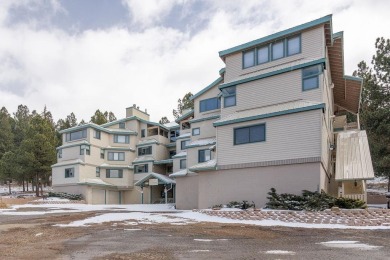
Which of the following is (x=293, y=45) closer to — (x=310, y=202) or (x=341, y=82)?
(x=341, y=82)

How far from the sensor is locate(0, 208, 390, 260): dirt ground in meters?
8.16

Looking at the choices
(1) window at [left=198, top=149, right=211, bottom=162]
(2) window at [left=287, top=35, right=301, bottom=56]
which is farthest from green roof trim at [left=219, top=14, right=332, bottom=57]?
(1) window at [left=198, top=149, right=211, bottom=162]

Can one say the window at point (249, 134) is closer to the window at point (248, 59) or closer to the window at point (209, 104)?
→ the window at point (248, 59)

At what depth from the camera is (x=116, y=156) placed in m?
47.8

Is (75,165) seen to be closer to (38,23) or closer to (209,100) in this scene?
(209,100)

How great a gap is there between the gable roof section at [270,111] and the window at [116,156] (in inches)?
1144

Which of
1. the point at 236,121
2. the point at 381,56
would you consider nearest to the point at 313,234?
the point at 236,121

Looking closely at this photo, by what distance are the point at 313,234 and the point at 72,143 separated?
39765 mm

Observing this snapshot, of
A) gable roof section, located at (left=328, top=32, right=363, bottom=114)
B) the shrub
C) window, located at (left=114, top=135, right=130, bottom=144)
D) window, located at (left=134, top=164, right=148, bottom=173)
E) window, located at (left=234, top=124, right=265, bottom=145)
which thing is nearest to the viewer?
the shrub

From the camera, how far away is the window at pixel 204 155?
3017 centimetres

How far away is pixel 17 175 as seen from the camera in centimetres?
5041

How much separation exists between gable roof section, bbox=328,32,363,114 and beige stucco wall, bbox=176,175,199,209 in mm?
14821

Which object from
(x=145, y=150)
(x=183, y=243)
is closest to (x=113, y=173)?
(x=145, y=150)

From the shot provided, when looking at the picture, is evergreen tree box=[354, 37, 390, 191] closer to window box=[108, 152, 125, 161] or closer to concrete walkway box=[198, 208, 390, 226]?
concrete walkway box=[198, 208, 390, 226]
